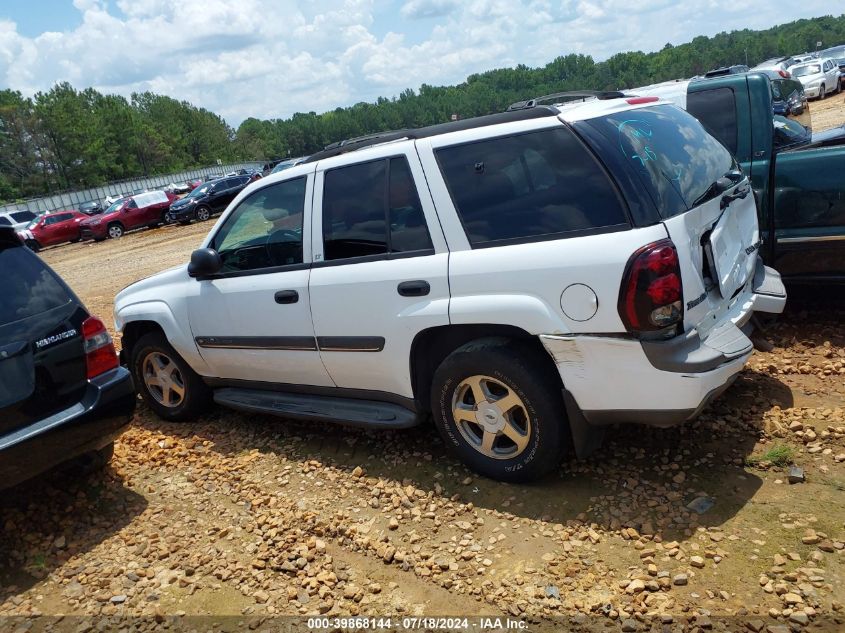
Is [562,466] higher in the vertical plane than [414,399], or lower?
lower

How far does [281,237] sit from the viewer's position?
441 centimetres

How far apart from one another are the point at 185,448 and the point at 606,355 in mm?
3190

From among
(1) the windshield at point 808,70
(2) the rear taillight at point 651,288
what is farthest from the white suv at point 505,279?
(1) the windshield at point 808,70

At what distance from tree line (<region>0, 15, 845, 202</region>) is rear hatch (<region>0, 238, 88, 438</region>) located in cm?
8023

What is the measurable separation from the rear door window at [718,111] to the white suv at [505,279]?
1.87 meters

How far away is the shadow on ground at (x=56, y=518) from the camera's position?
3.74m

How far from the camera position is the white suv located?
3.14m

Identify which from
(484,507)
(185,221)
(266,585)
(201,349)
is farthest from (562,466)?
(185,221)

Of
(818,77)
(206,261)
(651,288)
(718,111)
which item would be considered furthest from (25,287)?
(818,77)

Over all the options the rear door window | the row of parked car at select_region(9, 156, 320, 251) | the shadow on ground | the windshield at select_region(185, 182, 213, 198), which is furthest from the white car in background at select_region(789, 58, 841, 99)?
the shadow on ground

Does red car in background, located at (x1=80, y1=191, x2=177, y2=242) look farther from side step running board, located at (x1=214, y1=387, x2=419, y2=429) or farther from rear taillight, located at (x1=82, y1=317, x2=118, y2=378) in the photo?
rear taillight, located at (x1=82, y1=317, x2=118, y2=378)

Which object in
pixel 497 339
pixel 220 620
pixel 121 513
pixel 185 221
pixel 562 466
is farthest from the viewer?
pixel 185 221

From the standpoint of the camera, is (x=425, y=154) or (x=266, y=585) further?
(x=425, y=154)

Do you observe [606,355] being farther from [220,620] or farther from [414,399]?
Result: [220,620]
